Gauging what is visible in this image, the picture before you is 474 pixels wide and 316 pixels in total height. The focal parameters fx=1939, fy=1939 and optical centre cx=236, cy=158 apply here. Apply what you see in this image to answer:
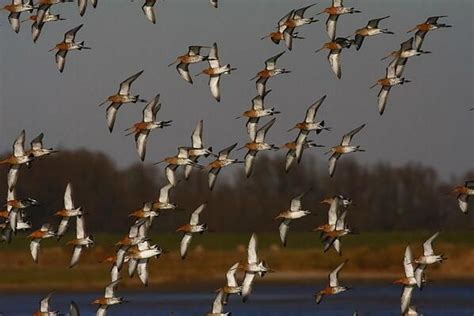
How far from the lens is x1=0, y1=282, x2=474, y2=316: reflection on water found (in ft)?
150

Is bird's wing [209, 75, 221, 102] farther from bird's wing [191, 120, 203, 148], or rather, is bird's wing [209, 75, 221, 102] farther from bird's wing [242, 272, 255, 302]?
bird's wing [242, 272, 255, 302]

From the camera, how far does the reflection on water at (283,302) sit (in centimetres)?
4559

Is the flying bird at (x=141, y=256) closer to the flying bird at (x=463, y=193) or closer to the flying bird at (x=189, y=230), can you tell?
the flying bird at (x=189, y=230)

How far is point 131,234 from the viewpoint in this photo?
3791cm

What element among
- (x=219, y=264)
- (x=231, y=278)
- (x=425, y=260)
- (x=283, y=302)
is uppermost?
(x=425, y=260)

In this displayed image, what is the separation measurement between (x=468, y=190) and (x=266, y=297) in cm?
1468

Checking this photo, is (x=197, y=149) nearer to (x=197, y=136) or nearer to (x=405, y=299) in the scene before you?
(x=197, y=136)

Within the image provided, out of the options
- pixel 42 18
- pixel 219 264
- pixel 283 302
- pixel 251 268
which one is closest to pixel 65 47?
pixel 42 18

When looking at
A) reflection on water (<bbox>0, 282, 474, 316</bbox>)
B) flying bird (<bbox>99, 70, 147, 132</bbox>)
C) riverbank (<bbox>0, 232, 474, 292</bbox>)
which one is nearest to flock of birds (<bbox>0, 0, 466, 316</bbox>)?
flying bird (<bbox>99, 70, 147, 132</bbox>)

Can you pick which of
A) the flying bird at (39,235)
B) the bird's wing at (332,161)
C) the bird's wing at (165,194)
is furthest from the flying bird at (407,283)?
the flying bird at (39,235)

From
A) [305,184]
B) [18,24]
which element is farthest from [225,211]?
[18,24]

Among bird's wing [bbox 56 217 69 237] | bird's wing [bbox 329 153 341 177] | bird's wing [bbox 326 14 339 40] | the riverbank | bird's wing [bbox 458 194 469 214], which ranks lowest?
the riverbank

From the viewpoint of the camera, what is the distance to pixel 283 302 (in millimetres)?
48812

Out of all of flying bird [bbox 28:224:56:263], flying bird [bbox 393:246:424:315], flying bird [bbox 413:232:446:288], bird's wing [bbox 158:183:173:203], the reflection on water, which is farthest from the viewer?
the reflection on water
